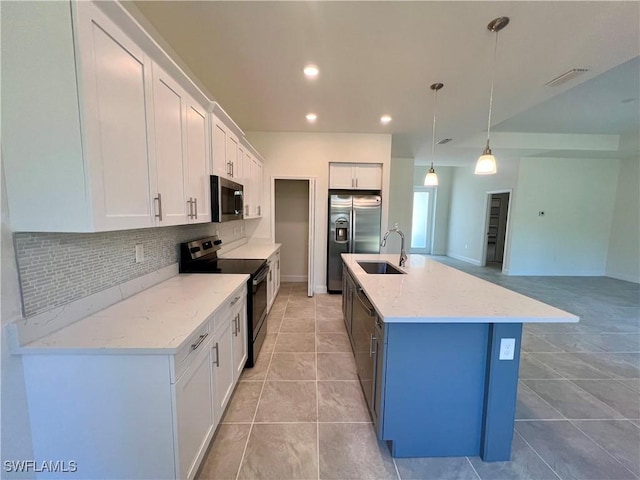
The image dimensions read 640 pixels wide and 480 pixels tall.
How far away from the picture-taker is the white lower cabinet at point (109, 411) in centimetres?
106

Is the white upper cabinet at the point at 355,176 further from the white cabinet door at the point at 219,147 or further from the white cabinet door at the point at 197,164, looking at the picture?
the white cabinet door at the point at 197,164

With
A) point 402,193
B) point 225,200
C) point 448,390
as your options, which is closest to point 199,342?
point 448,390

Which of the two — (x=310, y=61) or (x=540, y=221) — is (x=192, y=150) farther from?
(x=540, y=221)

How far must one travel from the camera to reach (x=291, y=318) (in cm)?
355

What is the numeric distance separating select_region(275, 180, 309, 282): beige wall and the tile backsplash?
11.2 feet

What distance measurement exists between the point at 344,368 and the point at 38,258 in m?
2.29

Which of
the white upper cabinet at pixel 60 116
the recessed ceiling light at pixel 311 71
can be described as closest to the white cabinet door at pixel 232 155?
the recessed ceiling light at pixel 311 71

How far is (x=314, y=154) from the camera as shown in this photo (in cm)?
443

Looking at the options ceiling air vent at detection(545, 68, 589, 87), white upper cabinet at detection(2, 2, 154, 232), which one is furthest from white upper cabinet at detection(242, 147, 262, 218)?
ceiling air vent at detection(545, 68, 589, 87)

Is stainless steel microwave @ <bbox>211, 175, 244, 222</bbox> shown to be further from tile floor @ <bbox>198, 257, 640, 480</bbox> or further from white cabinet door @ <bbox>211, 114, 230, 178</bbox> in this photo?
tile floor @ <bbox>198, 257, 640, 480</bbox>

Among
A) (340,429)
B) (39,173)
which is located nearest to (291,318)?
(340,429)

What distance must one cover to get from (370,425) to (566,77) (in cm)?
367

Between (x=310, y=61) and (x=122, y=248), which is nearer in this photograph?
(x=122, y=248)

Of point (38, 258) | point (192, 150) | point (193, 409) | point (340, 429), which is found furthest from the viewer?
point (192, 150)
